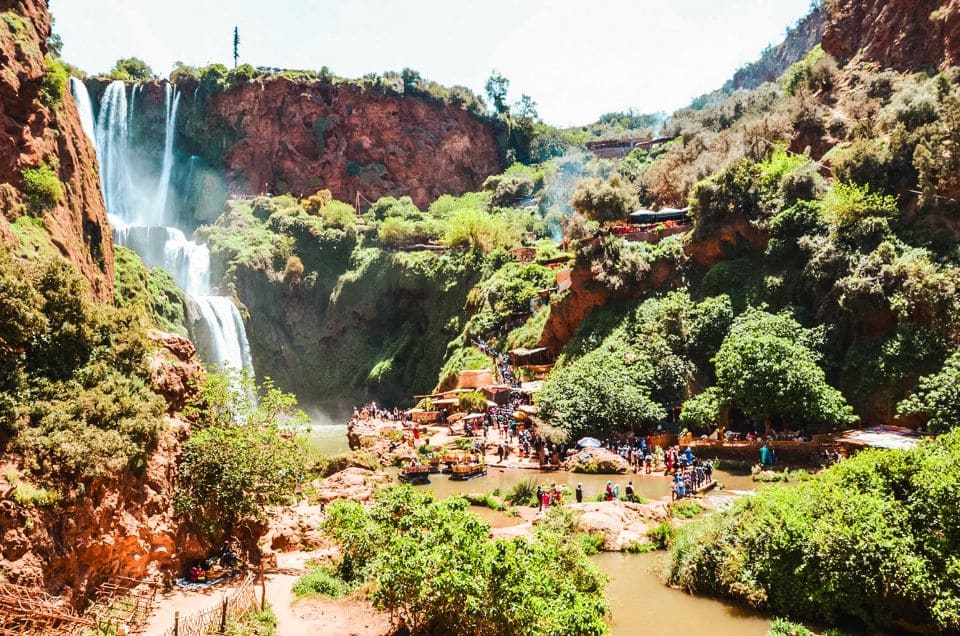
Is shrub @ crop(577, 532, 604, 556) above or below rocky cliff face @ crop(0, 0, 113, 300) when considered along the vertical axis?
below

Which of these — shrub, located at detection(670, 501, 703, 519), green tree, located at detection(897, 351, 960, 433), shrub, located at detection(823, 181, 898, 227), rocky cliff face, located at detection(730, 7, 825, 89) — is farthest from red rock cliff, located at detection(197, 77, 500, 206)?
rocky cliff face, located at detection(730, 7, 825, 89)

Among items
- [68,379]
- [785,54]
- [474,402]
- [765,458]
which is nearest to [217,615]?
[68,379]

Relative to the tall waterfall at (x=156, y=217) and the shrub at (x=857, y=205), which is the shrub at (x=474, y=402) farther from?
the shrub at (x=857, y=205)

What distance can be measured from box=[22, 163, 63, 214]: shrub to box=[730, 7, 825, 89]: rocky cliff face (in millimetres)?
102490

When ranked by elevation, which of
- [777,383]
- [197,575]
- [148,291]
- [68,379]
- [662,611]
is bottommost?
[662,611]

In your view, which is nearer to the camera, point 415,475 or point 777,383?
point 777,383

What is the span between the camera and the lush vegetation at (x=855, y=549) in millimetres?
12055

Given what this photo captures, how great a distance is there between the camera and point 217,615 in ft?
39.2

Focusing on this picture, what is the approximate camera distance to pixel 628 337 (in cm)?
3606

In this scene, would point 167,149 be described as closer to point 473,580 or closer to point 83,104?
point 83,104

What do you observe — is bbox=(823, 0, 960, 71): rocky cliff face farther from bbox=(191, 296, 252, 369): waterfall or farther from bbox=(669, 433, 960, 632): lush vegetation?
bbox=(191, 296, 252, 369): waterfall

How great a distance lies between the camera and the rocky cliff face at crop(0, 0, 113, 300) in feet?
71.6

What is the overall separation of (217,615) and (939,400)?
2434 cm

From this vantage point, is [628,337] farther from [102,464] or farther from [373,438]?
[102,464]
